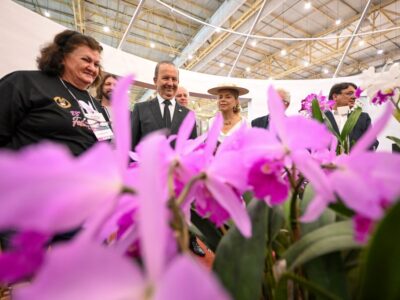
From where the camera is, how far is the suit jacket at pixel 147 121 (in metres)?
1.89

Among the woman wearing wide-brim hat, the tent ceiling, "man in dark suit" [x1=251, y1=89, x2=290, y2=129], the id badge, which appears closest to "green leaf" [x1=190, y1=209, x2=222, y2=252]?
the id badge

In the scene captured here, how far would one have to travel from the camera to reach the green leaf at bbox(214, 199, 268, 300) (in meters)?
0.22

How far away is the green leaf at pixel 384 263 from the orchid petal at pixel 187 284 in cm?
11

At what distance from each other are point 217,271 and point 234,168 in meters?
0.10

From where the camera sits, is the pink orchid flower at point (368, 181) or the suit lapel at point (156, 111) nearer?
the pink orchid flower at point (368, 181)

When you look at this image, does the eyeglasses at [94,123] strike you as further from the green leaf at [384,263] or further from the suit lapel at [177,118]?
the green leaf at [384,263]

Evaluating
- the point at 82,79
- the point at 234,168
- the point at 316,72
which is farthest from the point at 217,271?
the point at 316,72

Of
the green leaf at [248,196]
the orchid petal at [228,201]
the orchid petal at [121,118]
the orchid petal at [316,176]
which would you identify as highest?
the orchid petal at [121,118]

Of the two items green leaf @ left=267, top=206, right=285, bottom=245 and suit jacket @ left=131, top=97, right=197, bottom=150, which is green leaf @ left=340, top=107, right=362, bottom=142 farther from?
suit jacket @ left=131, top=97, right=197, bottom=150

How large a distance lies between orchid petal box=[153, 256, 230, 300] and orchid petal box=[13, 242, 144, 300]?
2cm

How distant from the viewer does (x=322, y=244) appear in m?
0.24

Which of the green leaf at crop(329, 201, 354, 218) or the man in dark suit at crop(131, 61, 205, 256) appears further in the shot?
the man in dark suit at crop(131, 61, 205, 256)

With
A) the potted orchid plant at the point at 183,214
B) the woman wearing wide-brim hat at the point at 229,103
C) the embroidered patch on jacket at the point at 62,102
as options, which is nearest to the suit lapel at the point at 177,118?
the woman wearing wide-brim hat at the point at 229,103

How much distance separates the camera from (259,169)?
243mm
